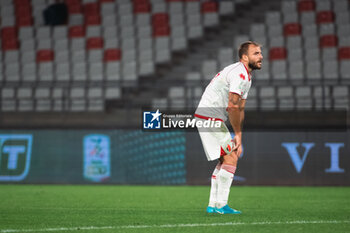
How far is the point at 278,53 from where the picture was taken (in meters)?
16.4

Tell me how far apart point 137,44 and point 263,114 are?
249 inches

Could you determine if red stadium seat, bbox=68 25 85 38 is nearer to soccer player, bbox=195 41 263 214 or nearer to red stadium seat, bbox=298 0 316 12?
red stadium seat, bbox=298 0 316 12

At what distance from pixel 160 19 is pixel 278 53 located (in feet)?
13.2

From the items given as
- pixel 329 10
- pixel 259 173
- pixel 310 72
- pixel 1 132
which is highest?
pixel 329 10

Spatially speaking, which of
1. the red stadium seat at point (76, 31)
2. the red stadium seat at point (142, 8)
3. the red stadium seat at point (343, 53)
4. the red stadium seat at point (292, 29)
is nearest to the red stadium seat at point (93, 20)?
the red stadium seat at point (76, 31)

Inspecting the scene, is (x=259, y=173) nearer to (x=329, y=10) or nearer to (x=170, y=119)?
(x=170, y=119)

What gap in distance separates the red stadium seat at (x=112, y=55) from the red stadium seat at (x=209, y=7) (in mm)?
2983

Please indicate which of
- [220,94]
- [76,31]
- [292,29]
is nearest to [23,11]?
[76,31]

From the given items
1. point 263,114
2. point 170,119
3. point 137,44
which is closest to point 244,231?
point 170,119

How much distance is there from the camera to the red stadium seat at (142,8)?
61.1ft

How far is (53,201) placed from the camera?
27.2 feet

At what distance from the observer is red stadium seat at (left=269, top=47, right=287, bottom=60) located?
1633 cm

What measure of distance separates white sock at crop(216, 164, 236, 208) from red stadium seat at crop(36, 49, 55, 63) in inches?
500

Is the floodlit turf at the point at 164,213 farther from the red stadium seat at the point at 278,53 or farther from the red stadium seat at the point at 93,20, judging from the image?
the red stadium seat at the point at 93,20
